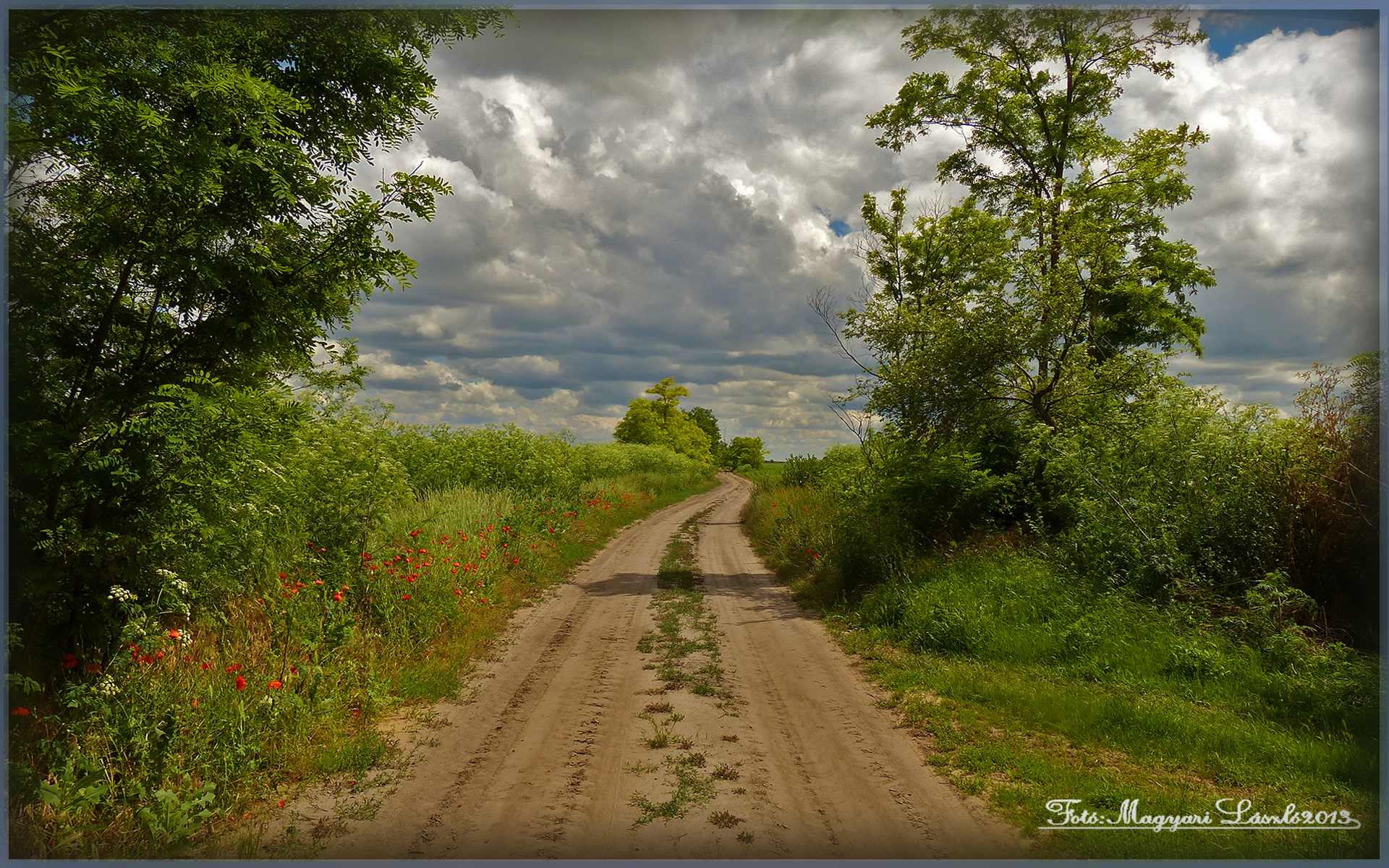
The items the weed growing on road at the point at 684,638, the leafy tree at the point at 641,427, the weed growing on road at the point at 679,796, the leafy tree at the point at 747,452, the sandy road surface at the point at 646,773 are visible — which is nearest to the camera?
the sandy road surface at the point at 646,773

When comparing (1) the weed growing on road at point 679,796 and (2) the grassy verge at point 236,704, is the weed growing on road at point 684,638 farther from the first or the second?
(2) the grassy verge at point 236,704

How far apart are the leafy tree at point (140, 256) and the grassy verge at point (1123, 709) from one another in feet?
19.6

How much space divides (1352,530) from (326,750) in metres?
9.80

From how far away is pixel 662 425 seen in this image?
57250mm

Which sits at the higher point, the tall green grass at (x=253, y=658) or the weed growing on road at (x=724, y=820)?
the tall green grass at (x=253, y=658)

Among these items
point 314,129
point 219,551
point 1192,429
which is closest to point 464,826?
point 219,551

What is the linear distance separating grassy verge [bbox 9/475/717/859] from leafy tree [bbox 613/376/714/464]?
146 ft

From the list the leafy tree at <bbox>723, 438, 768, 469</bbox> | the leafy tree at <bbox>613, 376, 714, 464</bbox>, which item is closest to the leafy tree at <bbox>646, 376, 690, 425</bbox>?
the leafy tree at <bbox>613, 376, 714, 464</bbox>

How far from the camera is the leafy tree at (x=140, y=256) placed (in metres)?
3.51

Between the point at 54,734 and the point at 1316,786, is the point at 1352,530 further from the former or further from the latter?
the point at 54,734

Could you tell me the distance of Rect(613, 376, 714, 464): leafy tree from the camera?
54.4 meters

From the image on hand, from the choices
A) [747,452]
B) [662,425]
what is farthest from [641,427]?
[747,452]

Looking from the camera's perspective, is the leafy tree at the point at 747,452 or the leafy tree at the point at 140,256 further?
the leafy tree at the point at 747,452

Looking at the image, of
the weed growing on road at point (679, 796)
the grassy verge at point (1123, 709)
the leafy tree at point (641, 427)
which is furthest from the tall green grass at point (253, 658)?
the leafy tree at point (641, 427)
